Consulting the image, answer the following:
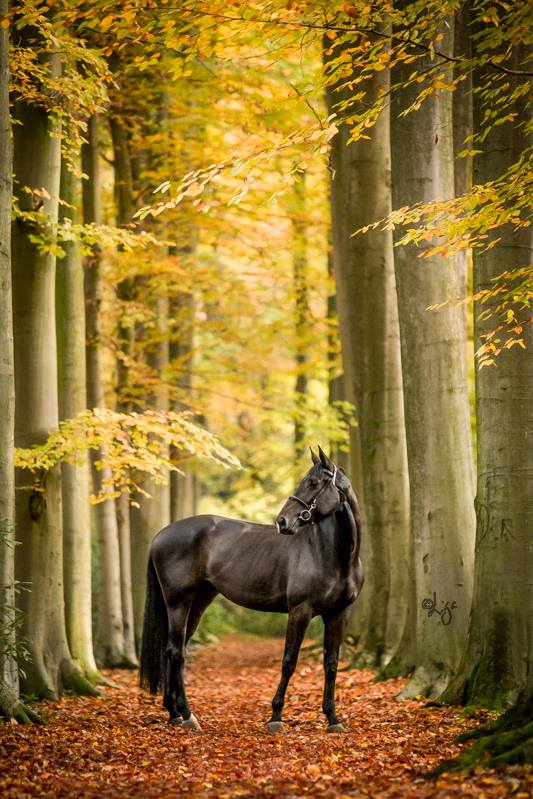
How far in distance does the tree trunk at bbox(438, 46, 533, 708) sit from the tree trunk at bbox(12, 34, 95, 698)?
459cm

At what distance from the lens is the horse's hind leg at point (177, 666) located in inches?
344

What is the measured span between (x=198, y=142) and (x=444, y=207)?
1039cm

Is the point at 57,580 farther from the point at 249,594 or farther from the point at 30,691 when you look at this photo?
the point at 249,594

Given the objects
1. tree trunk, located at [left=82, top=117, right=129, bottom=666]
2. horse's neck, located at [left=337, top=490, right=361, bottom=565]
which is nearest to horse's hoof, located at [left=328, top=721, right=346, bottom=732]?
horse's neck, located at [left=337, top=490, right=361, bottom=565]

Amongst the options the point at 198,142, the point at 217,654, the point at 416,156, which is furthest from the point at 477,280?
the point at 217,654

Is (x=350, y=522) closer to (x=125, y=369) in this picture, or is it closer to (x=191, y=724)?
(x=191, y=724)

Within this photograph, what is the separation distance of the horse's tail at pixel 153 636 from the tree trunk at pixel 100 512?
5.36 metres

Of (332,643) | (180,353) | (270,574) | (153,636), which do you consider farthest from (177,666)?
(180,353)

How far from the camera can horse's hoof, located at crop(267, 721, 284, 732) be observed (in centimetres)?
813

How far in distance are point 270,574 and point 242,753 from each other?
215cm

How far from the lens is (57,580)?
10234mm

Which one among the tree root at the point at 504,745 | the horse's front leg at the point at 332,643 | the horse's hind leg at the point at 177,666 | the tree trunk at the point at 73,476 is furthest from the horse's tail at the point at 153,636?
the tree root at the point at 504,745

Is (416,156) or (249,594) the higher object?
(416,156)

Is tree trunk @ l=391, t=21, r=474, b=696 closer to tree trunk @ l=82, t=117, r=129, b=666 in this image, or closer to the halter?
the halter
